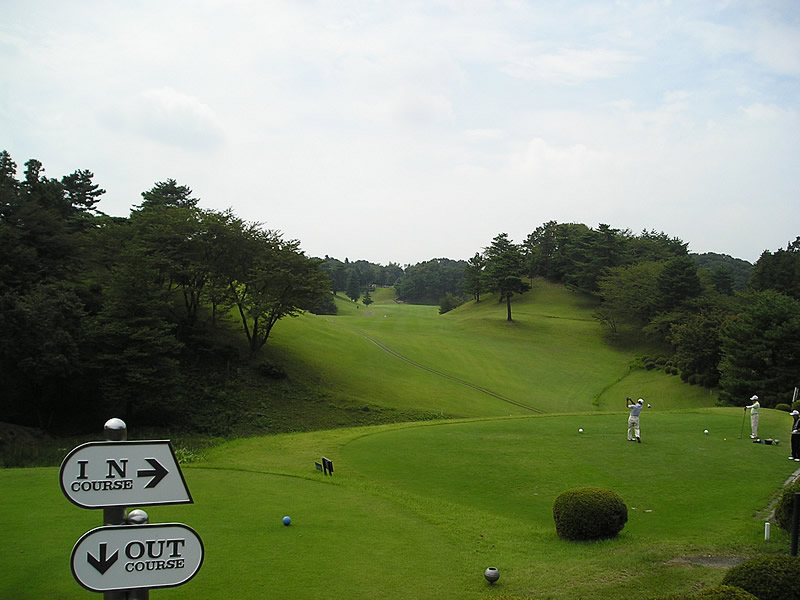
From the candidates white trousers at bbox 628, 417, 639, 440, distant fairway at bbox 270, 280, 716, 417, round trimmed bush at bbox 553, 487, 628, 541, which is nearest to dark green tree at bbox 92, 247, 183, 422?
distant fairway at bbox 270, 280, 716, 417

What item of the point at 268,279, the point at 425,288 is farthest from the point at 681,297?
the point at 425,288

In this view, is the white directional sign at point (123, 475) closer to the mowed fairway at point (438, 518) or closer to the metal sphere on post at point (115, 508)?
the metal sphere on post at point (115, 508)

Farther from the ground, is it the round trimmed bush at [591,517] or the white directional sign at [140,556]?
the white directional sign at [140,556]

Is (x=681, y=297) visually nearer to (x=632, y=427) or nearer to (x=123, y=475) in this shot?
(x=632, y=427)

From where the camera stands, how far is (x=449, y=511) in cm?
1330

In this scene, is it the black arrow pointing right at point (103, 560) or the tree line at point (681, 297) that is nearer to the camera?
the black arrow pointing right at point (103, 560)

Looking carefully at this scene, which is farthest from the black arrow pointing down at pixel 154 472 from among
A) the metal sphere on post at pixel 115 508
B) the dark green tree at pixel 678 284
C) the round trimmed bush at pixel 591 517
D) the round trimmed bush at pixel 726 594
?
the dark green tree at pixel 678 284

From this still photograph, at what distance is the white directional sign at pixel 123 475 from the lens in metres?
3.29

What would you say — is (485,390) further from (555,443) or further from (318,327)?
(555,443)

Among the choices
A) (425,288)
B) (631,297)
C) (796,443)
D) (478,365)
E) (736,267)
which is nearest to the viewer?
(796,443)

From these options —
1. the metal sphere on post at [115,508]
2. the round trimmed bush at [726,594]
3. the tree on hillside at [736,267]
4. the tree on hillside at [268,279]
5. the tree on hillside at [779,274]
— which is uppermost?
the tree on hillside at [736,267]

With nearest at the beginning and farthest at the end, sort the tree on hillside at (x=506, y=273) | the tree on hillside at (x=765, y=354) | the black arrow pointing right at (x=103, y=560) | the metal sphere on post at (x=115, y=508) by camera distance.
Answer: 1. the black arrow pointing right at (x=103, y=560)
2. the metal sphere on post at (x=115, y=508)
3. the tree on hillside at (x=765, y=354)
4. the tree on hillside at (x=506, y=273)

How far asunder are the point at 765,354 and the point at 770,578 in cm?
4081

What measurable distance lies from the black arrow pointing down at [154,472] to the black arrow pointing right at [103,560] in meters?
0.39
